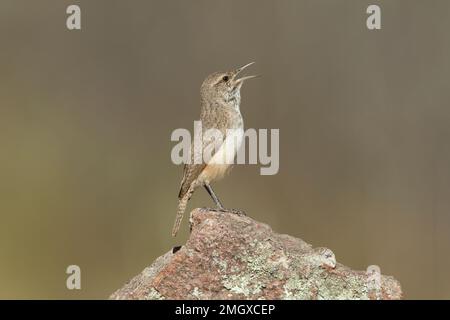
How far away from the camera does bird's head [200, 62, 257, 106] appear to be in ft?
23.9

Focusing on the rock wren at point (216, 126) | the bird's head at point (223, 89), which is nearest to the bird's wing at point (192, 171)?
the rock wren at point (216, 126)

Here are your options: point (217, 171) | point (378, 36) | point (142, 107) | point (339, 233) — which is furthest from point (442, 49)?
point (217, 171)

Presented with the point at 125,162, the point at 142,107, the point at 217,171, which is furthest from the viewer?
the point at 142,107

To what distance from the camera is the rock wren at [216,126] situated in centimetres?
677

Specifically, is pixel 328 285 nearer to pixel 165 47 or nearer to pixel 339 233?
pixel 339 233

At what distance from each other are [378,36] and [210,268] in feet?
27.6

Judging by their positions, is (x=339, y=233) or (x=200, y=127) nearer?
(x=200, y=127)

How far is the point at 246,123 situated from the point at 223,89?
396cm

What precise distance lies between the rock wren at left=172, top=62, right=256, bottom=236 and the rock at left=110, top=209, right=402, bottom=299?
4.77 feet

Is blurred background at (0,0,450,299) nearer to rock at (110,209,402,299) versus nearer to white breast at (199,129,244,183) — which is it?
white breast at (199,129,244,183)

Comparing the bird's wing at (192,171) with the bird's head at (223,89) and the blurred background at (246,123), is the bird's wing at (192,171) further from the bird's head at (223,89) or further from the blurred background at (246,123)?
the blurred background at (246,123)

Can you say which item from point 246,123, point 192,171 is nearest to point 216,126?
point 192,171

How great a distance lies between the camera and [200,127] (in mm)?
7016

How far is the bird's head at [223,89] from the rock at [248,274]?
2.30 meters
